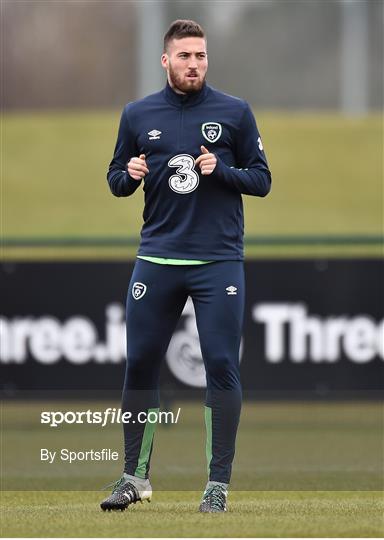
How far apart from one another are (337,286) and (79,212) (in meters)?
10.8

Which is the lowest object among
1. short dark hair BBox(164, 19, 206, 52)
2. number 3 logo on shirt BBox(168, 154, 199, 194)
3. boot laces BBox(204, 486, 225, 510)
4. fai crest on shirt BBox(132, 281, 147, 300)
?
boot laces BBox(204, 486, 225, 510)

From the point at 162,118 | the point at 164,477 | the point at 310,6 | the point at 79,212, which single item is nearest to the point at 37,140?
the point at 79,212

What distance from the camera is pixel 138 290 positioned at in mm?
7246

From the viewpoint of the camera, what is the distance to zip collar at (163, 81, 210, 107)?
721 cm

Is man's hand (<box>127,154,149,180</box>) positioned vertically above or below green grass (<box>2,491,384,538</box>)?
above

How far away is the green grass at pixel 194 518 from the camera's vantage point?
639 cm

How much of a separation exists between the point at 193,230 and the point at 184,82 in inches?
28.6

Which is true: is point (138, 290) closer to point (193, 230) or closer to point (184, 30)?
point (193, 230)

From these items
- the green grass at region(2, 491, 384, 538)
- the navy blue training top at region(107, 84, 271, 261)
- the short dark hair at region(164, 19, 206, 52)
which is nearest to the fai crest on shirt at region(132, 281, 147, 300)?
the navy blue training top at region(107, 84, 271, 261)

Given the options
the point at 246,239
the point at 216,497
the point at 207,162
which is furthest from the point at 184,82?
the point at 246,239

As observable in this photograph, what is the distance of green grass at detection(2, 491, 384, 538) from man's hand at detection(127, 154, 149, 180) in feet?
5.39

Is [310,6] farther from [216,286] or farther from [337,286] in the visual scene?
[216,286]

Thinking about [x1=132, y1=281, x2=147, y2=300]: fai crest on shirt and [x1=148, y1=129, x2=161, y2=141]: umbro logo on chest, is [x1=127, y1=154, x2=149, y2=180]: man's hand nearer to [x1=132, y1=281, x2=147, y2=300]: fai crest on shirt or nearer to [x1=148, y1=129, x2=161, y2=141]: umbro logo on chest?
[x1=148, y1=129, x2=161, y2=141]: umbro logo on chest

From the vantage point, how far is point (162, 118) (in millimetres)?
7223
